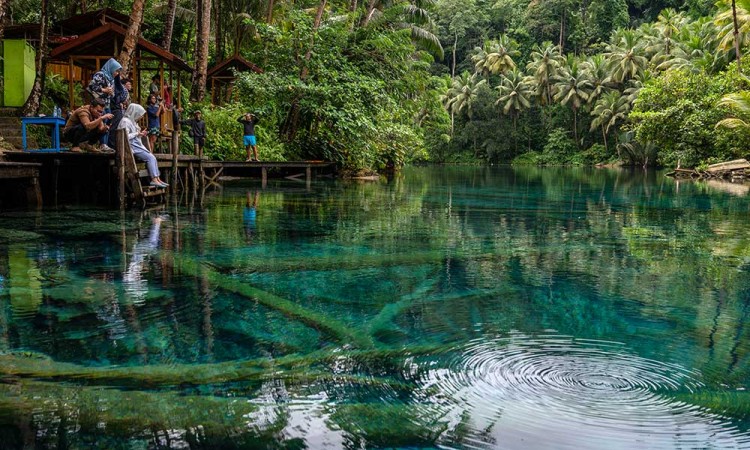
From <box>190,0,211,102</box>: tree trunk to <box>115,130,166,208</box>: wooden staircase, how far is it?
28.9ft

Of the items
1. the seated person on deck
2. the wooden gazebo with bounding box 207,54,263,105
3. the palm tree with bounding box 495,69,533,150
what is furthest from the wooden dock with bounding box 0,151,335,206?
the palm tree with bounding box 495,69,533,150

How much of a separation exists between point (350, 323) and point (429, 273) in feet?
6.97

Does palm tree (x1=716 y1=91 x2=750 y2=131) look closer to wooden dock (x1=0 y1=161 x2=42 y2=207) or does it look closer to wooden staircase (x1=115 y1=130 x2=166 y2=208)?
wooden staircase (x1=115 y1=130 x2=166 y2=208)

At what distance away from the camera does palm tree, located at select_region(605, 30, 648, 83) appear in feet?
179

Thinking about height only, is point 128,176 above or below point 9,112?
below

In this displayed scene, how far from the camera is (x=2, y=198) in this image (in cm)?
1282

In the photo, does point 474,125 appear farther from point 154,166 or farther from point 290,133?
point 154,166

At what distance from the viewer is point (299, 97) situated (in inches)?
933

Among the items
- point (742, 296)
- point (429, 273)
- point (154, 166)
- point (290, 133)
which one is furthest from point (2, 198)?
point (290, 133)

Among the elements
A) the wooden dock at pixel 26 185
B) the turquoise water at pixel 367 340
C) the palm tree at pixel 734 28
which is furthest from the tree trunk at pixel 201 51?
the palm tree at pixel 734 28

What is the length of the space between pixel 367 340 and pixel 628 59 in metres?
55.4

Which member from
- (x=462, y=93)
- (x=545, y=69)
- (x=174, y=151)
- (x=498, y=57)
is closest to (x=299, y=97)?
(x=174, y=151)

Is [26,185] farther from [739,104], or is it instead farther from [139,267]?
[739,104]

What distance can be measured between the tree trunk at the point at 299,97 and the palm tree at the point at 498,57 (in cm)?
4467
